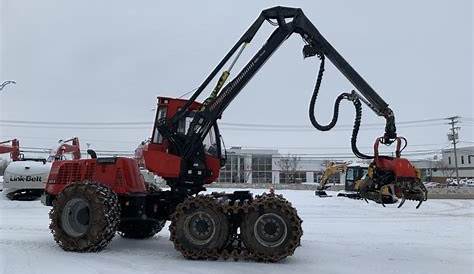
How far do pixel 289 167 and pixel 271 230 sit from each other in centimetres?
8396

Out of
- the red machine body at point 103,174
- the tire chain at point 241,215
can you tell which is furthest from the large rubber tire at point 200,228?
the red machine body at point 103,174

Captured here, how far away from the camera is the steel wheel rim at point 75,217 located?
10.6 m

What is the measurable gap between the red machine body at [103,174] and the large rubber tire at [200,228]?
1.80 meters

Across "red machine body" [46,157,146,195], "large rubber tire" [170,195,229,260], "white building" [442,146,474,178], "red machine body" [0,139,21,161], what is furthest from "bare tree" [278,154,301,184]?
"large rubber tire" [170,195,229,260]

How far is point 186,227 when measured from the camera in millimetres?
9852

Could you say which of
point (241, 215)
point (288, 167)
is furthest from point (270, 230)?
point (288, 167)

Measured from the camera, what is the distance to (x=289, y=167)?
92.9 metres

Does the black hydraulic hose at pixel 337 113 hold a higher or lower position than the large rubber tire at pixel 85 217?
higher

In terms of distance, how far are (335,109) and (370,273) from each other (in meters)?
3.84

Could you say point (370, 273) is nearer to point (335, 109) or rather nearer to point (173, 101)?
point (335, 109)

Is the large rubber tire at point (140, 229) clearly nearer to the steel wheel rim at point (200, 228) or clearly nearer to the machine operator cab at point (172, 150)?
the machine operator cab at point (172, 150)

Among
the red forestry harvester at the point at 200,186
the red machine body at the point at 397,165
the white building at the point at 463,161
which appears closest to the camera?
the red forestry harvester at the point at 200,186

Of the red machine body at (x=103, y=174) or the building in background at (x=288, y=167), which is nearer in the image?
the red machine body at (x=103, y=174)

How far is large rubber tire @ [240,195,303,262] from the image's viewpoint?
9.41 meters
